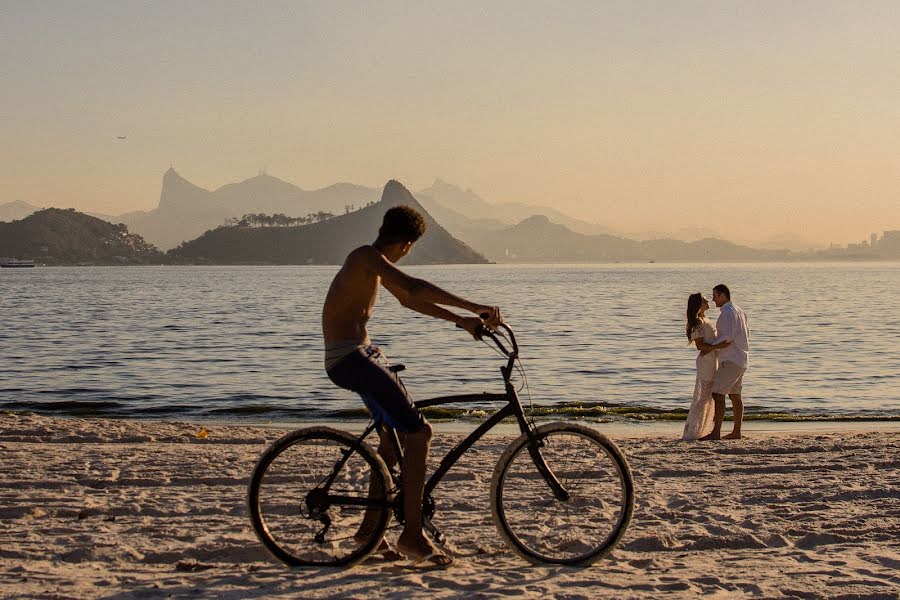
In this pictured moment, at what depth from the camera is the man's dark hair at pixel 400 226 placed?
5.89 metres

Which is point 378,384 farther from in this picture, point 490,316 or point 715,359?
point 715,359

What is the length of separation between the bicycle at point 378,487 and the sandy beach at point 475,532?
19 cm

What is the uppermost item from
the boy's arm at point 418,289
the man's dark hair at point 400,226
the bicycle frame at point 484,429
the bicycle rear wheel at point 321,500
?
the man's dark hair at point 400,226

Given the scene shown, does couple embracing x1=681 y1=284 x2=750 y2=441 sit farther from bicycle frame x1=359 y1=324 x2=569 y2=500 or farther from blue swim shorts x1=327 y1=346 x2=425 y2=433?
blue swim shorts x1=327 y1=346 x2=425 y2=433

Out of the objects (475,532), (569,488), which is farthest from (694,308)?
(569,488)

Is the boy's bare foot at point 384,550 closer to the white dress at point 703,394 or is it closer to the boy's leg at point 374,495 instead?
the boy's leg at point 374,495

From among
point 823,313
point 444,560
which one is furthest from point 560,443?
point 823,313

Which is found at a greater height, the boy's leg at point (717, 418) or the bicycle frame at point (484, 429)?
the bicycle frame at point (484, 429)

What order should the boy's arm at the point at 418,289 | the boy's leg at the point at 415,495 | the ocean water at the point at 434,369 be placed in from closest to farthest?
the boy's arm at the point at 418,289, the boy's leg at the point at 415,495, the ocean water at the point at 434,369

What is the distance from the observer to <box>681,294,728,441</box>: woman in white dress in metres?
12.6

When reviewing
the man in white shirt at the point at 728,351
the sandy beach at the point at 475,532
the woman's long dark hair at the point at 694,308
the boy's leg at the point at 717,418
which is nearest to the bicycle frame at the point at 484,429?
the sandy beach at the point at 475,532

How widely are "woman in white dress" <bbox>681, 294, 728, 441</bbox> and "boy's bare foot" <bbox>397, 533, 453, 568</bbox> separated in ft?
23.9

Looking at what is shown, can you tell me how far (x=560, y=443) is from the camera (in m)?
6.26

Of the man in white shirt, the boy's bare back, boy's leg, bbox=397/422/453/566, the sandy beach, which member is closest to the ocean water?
the man in white shirt
